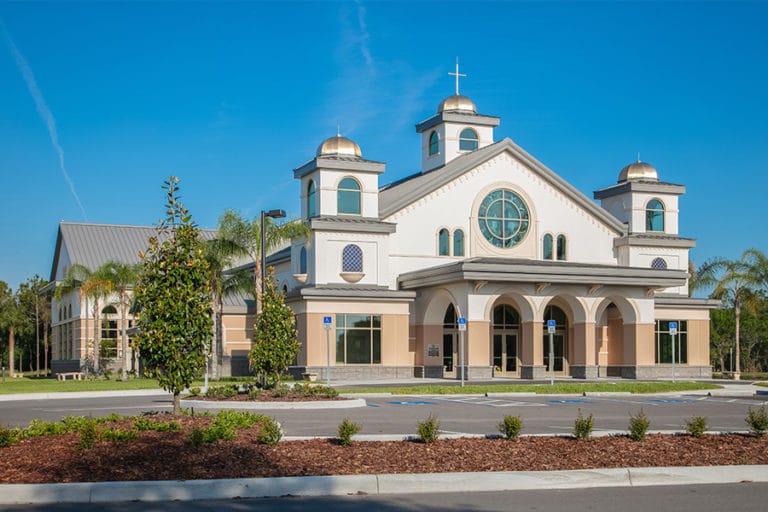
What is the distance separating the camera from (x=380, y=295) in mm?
45719

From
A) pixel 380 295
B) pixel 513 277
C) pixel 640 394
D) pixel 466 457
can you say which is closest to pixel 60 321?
pixel 380 295

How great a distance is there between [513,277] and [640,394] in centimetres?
1114

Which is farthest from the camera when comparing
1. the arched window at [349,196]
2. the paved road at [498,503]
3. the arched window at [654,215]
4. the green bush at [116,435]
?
the arched window at [654,215]

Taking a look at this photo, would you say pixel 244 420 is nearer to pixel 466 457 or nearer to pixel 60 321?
pixel 466 457

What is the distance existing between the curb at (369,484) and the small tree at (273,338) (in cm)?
1579

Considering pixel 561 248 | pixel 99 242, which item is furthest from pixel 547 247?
pixel 99 242

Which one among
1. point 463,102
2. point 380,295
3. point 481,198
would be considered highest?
point 463,102

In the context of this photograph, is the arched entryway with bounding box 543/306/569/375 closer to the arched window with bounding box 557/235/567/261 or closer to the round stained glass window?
the arched window with bounding box 557/235/567/261

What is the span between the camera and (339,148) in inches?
1889

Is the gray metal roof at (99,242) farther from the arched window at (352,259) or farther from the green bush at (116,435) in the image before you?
the green bush at (116,435)

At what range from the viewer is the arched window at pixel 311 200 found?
47.8m

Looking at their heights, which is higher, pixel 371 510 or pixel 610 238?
pixel 610 238

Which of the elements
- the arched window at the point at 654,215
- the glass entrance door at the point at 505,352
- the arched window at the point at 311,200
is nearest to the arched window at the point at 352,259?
the arched window at the point at 311,200

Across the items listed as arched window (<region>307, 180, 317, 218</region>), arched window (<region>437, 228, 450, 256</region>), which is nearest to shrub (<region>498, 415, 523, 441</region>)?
arched window (<region>307, 180, 317, 218</region>)
